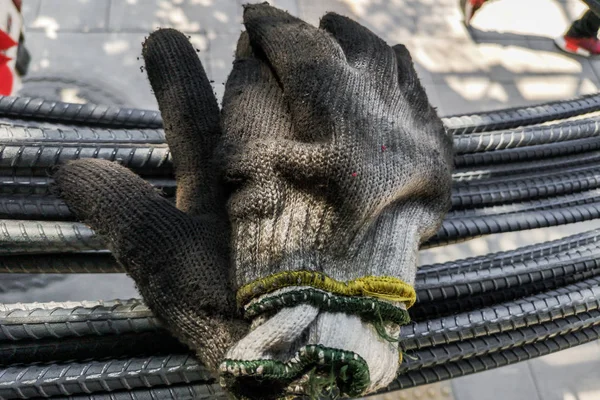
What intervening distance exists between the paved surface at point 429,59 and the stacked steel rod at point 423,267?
0.80 m

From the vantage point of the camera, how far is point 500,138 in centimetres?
90

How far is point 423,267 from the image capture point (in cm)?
83

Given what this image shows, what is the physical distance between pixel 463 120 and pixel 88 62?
58.6 inches

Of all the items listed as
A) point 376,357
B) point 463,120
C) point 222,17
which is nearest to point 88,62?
point 222,17

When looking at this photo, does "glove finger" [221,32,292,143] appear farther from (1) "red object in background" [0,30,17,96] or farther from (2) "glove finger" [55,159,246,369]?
(1) "red object in background" [0,30,17,96]

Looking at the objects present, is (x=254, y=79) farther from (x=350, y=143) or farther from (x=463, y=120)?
(x=463, y=120)

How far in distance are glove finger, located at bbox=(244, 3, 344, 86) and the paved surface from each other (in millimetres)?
1100

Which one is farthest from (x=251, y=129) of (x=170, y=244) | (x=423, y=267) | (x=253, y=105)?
(x=423, y=267)

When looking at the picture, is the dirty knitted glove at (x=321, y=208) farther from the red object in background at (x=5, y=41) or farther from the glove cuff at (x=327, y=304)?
the red object in background at (x=5, y=41)

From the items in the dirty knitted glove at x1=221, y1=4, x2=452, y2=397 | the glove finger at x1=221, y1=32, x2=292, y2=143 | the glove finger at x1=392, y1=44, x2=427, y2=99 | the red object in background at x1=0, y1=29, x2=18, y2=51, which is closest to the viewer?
the dirty knitted glove at x1=221, y1=4, x2=452, y2=397

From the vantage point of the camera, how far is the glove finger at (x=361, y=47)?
0.70 m

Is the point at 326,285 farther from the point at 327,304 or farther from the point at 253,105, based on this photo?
the point at 253,105

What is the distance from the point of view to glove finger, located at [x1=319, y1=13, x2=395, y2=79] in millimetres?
698

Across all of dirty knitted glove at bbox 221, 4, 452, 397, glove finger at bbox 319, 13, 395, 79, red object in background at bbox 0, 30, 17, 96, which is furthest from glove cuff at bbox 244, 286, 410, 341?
red object in background at bbox 0, 30, 17, 96
